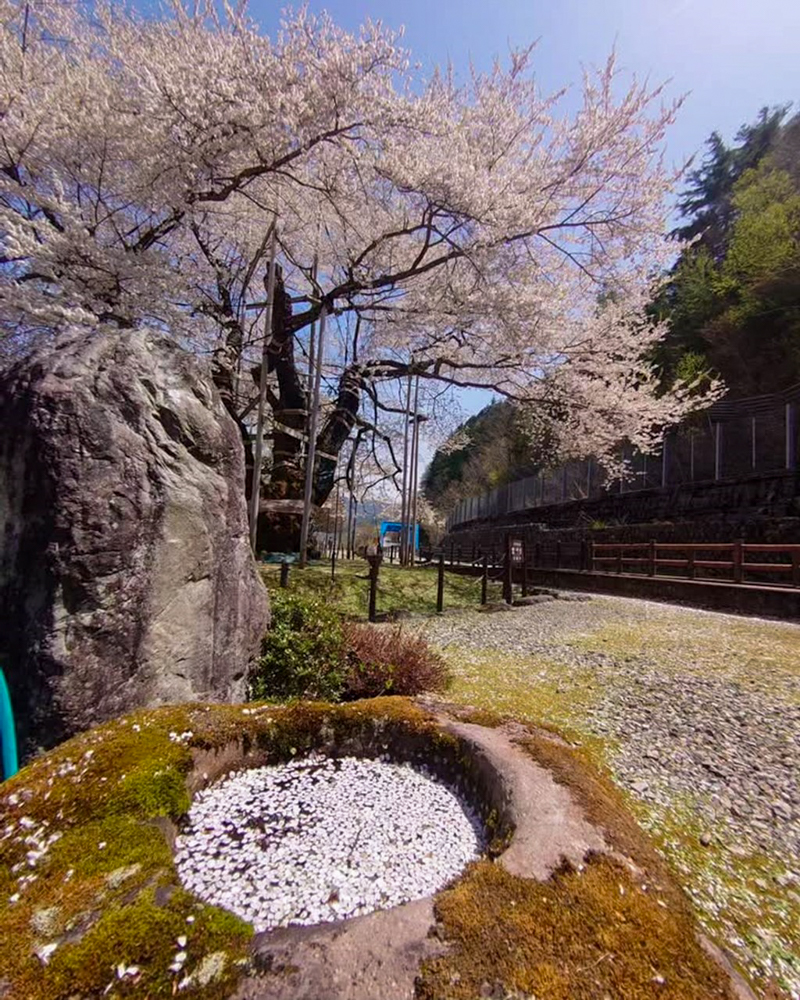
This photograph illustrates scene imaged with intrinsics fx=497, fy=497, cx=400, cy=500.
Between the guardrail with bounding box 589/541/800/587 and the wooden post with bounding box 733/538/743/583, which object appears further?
the wooden post with bounding box 733/538/743/583

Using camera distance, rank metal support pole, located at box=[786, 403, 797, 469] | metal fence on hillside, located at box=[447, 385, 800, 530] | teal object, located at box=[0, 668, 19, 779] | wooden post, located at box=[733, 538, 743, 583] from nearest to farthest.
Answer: teal object, located at box=[0, 668, 19, 779], wooden post, located at box=[733, 538, 743, 583], metal support pole, located at box=[786, 403, 797, 469], metal fence on hillside, located at box=[447, 385, 800, 530]

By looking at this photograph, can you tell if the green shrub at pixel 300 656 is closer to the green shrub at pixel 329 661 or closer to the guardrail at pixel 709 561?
the green shrub at pixel 329 661

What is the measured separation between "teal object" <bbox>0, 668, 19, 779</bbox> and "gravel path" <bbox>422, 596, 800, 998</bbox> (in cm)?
272

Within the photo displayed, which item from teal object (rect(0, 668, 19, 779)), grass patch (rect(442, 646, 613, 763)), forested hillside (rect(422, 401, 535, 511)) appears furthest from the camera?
forested hillside (rect(422, 401, 535, 511))

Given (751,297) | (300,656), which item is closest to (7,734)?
(300,656)

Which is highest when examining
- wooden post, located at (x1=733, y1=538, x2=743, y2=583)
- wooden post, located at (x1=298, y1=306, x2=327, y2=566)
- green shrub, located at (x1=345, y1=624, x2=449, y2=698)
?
wooden post, located at (x1=298, y1=306, x2=327, y2=566)

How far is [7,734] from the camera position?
6.64ft

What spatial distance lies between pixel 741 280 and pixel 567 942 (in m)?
26.3

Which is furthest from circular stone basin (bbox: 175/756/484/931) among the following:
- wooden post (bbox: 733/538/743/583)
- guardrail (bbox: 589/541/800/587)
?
wooden post (bbox: 733/538/743/583)

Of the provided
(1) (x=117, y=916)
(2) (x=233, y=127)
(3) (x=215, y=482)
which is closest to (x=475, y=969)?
(1) (x=117, y=916)

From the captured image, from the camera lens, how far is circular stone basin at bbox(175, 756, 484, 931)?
5.04ft

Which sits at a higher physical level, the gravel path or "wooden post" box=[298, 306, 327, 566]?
"wooden post" box=[298, 306, 327, 566]

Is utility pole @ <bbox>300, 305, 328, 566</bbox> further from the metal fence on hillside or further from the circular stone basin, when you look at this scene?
the metal fence on hillside

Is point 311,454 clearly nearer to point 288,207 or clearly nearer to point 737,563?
point 288,207
